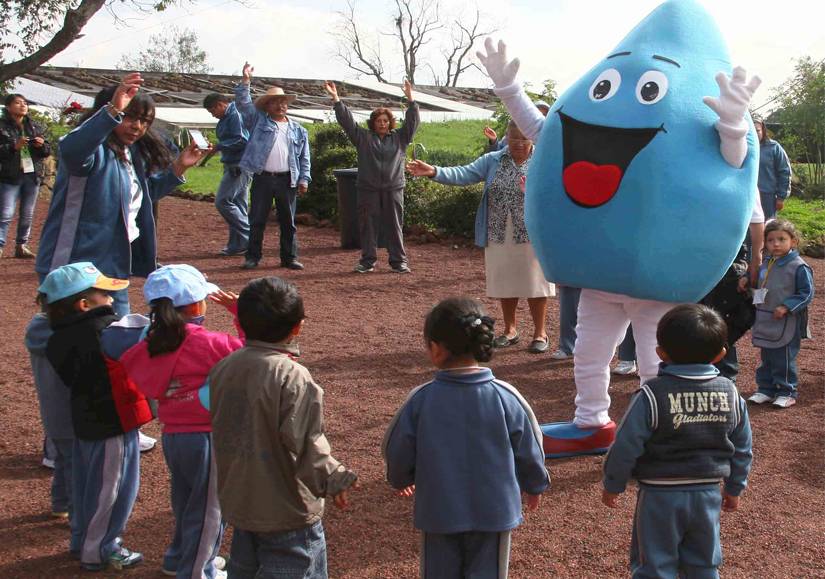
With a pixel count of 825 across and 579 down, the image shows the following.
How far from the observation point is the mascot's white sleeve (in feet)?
17.7

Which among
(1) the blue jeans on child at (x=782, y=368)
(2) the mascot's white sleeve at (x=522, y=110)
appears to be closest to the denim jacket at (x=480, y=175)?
(2) the mascot's white sleeve at (x=522, y=110)

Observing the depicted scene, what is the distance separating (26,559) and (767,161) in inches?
346

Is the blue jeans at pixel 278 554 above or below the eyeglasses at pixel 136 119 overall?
below

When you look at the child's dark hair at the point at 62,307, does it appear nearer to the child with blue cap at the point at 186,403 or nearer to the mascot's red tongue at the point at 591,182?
the child with blue cap at the point at 186,403

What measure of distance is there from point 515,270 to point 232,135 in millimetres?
4934

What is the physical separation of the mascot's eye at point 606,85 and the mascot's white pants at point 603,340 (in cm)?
98

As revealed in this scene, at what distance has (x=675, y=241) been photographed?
4.69 m

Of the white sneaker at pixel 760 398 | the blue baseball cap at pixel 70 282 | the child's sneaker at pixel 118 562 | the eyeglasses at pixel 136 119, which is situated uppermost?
the eyeglasses at pixel 136 119

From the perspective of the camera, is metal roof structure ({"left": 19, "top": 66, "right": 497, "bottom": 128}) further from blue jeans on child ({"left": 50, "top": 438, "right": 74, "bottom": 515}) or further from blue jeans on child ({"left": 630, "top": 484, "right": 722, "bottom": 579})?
blue jeans on child ({"left": 630, "top": 484, "right": 722, "bottom": 579})

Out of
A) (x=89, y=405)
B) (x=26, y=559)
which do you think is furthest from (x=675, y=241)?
(x=26, y=559)

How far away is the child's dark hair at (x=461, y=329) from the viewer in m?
3.20

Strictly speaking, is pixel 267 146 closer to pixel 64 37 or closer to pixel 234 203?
pixel 234 203

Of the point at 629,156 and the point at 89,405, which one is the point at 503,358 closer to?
the point at 629,156

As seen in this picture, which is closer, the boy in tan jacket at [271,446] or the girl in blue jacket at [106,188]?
the boy in tan jacket at [271,446]
